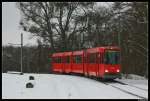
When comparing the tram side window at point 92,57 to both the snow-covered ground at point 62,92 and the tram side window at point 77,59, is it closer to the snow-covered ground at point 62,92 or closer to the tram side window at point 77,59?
the tram side window at point 77,59

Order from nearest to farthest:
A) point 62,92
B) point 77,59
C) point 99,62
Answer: point 62,92, point 99,62, point 77,59

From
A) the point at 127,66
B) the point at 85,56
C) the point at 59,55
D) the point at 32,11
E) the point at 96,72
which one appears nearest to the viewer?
the point at 96,72

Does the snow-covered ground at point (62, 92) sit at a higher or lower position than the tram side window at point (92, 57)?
lower

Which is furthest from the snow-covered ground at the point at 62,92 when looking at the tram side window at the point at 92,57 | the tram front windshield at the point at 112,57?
the tram side window at the point at 92,57

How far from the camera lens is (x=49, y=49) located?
6606cm

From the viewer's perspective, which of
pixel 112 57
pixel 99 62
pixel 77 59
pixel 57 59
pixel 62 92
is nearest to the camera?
pixel 62 92

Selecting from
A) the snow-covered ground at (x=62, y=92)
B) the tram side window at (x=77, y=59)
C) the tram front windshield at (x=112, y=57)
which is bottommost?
the snow-covered ground at (x=62, y=92)

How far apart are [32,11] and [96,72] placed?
28576 millimetres

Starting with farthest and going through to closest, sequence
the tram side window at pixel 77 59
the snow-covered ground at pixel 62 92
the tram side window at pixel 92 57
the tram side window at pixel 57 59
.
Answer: the tram side window at pixel 57 59 < the tram side window at pixel 77 59 < the tram side window at pixel 92 57 < the snow-covered ground at pixel 62 92

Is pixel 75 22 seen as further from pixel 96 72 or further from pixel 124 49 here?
pixel 96 72

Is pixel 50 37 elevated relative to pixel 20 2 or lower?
lower

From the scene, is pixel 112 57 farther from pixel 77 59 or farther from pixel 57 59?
pixel 57 59

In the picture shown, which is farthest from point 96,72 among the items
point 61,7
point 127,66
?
point 61,7

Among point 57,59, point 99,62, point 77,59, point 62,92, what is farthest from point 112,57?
point 57,59
